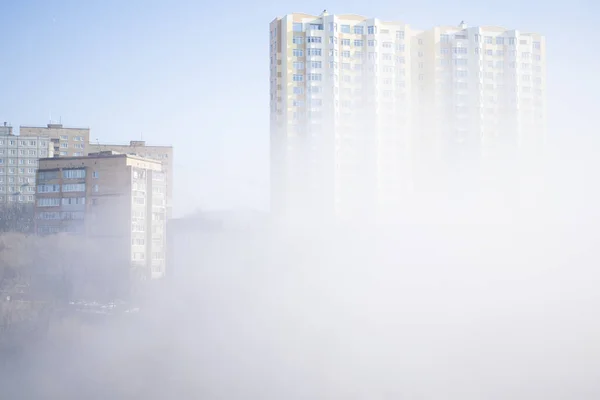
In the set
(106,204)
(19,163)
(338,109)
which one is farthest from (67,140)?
(338,109)

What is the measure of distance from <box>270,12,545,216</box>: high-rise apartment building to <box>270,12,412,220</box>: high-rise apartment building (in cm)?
4

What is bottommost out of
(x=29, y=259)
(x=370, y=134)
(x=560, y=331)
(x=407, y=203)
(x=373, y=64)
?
(x=560, y=331)

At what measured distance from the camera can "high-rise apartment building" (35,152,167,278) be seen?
2803 cm

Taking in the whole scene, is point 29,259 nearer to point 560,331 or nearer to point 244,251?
point 244,251

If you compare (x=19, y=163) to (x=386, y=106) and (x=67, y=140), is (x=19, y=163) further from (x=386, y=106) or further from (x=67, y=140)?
(x=386, y=106)

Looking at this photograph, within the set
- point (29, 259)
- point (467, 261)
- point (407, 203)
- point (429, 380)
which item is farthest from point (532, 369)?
point (29, 259)

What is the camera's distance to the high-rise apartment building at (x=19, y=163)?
3619 centimetres

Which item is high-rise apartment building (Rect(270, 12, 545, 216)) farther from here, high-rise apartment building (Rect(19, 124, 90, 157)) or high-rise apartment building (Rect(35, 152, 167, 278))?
high-rise apartment building (Rect(19, 124, 90, 157))

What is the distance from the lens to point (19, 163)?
37.1 meters

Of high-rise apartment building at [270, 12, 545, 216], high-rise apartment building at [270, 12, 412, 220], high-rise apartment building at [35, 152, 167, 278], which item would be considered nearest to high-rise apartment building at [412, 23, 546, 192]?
high-rise apartment building at [270, 12, 545, 216]

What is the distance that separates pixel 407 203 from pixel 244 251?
25.6 ft

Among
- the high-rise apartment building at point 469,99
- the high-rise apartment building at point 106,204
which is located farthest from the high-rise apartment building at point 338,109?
the high-rise apartment building at point 106,204

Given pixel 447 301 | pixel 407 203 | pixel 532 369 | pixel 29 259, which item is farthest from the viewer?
pixel 407 203

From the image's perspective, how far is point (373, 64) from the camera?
30047 mm
